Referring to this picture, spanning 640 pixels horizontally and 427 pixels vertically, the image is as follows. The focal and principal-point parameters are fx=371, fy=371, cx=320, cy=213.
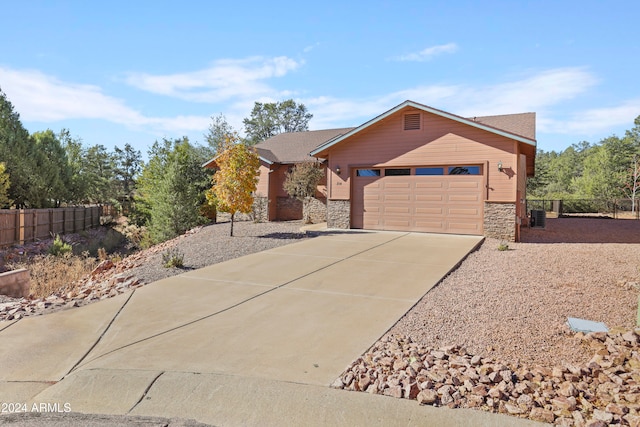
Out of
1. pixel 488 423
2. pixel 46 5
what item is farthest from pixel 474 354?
pixel 46 5

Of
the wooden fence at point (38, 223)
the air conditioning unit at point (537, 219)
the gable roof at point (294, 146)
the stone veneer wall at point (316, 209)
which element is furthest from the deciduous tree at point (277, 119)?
the air conditioning unit at point (537, 219)

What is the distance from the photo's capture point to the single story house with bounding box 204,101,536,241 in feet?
42.6

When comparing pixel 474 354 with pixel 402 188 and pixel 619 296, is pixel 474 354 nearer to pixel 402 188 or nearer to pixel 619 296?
pixel 619 296

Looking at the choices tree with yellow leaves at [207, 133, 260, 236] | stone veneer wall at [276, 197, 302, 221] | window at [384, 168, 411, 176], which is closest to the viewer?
tree with yellow leaves at [207, 133, 260, 236]

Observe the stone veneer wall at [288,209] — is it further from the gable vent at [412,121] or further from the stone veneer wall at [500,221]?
the stone veneer wall at [500,221]

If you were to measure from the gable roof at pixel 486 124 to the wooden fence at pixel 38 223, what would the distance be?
13312 millimetres

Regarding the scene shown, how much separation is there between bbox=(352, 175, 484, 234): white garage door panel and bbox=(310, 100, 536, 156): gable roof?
1.77 metres

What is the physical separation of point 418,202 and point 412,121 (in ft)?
10.4

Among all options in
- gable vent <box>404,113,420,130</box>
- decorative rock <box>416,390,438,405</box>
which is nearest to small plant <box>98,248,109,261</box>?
gable vent <box>404,113,420,130</box>

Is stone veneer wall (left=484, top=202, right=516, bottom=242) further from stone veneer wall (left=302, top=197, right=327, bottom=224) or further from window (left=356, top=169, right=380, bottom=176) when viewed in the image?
stone veneer wall (left=302, top=197, right=327, bottom=224)

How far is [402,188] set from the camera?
48.0 ft

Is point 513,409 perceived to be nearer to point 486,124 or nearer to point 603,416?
point 603,416

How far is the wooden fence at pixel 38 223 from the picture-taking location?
1585 cm

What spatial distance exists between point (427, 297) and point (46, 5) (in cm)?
1245
